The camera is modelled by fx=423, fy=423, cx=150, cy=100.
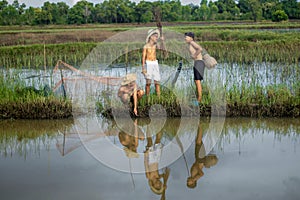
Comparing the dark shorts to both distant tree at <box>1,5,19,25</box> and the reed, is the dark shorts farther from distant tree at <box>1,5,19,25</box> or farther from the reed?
distant tree at <box>1,5,19,25</box>

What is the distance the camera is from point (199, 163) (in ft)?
13.0

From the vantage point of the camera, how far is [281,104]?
5551mm

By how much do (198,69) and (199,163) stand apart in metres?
2.01

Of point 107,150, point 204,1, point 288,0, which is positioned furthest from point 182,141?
point 204,1

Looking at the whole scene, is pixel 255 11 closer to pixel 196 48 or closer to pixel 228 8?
pixel 228 8

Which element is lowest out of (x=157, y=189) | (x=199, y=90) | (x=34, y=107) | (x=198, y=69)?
(x=157, y=189)

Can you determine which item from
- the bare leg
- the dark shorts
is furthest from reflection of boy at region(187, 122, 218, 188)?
the dark shorts

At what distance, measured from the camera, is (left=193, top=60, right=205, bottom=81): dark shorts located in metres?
5.68

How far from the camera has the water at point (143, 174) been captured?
3.34 metres

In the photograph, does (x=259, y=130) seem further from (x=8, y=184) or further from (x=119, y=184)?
(x=8, y=184)

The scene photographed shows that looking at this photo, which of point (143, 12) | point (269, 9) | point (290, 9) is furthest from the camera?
point (269, 9)

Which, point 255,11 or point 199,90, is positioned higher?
point 255,11

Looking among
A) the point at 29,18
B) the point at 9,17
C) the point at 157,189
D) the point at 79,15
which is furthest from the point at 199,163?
the point at 79,15

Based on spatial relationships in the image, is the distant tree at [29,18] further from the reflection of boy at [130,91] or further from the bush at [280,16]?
the reflection of boy at [130,91]
